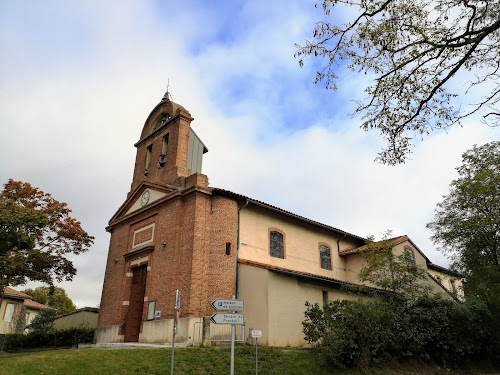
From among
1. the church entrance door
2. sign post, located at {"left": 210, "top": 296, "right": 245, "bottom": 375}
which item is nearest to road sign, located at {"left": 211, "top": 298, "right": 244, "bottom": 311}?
sign post, located at {"left": 210, "top": 296, "right": 245, "bottom": 375}

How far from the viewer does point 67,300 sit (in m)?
62.7

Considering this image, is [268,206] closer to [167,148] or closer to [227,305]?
[167,148]

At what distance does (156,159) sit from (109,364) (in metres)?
12.8

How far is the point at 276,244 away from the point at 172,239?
5.57 meters

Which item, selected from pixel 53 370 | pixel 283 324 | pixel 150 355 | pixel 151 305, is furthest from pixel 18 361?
pixel 283 324

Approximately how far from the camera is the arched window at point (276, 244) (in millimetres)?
20000

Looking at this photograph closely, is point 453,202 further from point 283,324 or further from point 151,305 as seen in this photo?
point 151,305

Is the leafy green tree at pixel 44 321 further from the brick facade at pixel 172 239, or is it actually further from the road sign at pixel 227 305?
the road sign at pixel 227 305

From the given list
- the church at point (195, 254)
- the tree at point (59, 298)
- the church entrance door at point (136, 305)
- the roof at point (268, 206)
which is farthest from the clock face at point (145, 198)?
the tree at point (59, 298)

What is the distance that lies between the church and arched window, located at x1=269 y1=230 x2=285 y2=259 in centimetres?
5

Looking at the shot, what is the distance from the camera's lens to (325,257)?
23203mm

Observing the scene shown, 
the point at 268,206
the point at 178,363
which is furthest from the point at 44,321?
the point at 178,363

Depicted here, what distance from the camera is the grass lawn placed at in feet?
37.4

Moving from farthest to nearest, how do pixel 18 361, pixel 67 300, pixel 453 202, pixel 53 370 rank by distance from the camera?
pixel 67 300, pixel 453 202, pixel 18 361, pixel 53 370
